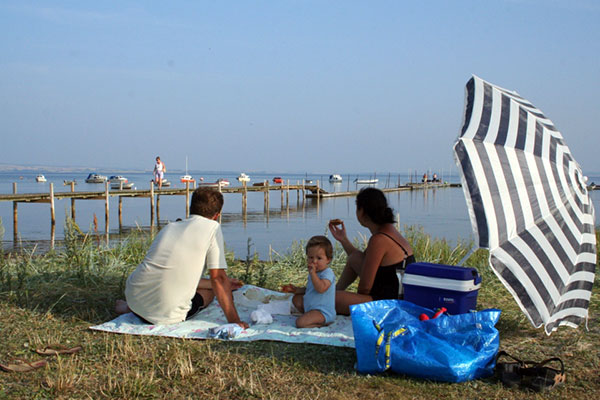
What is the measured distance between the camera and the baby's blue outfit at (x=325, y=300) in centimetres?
412

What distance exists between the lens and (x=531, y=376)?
3029 millimetres

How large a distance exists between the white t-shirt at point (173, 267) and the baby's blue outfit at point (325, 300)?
0.69 metres

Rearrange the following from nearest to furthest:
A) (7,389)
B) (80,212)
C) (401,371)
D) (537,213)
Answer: (7,389)
(401,371)
(537,213)
(80,212)

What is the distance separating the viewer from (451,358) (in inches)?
121

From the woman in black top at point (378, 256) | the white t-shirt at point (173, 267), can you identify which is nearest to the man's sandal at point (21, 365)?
the white t-shirt at point (173, 267)

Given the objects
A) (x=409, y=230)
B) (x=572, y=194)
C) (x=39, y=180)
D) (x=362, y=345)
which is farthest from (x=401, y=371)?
(x=39, y=180)

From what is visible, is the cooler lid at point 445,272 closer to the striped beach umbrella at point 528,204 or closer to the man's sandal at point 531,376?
the striped beach umbrella at point 528,204

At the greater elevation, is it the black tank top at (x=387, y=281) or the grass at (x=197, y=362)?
the black tank top at (x=387, y=281)

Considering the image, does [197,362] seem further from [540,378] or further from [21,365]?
[540,378]

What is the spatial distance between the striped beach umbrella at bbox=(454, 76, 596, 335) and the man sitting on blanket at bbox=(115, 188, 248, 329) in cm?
178

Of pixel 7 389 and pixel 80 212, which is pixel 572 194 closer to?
pixel 7 389

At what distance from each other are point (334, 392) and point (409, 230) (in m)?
6.42

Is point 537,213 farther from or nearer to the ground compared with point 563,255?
farther from the ground

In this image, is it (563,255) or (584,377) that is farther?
(563,255)
